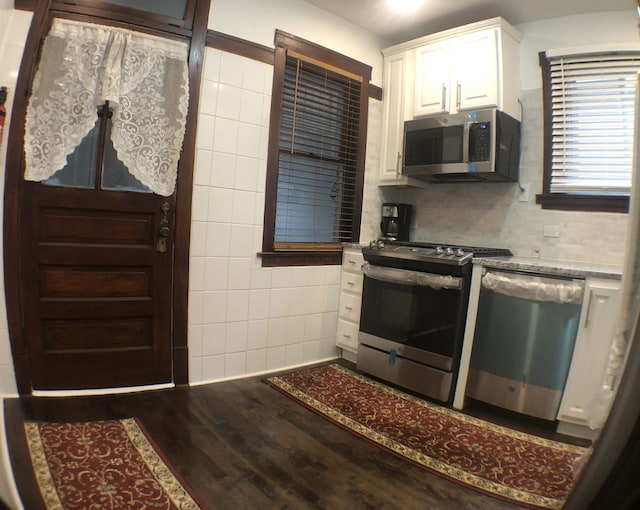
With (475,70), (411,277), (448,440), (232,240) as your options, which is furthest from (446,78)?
(448,440)

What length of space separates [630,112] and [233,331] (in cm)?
294

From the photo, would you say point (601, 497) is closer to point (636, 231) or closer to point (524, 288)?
point (636, 231)

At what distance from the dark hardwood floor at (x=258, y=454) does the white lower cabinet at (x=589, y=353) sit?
A: 86 cm

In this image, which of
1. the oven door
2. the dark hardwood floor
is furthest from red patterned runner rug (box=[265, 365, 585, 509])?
the oven door

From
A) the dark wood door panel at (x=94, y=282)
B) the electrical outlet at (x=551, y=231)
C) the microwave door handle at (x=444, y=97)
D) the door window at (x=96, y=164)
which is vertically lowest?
the dark wood door panel at (x=94, y=282)

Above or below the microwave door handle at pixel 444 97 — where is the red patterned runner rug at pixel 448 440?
below

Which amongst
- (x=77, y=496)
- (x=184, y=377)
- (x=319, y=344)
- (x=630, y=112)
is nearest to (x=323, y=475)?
(x=77, y=496)

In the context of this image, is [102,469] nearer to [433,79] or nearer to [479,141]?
[479,141]

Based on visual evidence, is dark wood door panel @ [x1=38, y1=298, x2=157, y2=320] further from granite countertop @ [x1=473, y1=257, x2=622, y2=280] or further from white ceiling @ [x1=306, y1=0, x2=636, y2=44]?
white ceiling @ [x1=306, y1=0, x2=636, y2=44]

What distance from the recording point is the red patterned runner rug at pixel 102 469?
1.33 metres

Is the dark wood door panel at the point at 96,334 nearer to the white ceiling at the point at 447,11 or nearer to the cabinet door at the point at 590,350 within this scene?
the cabinet door at the point at 590,350

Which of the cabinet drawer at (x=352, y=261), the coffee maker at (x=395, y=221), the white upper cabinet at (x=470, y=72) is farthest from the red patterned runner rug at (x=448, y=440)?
the white upper cabinet at (x=470, y=72)

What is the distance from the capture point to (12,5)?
192 centimetres

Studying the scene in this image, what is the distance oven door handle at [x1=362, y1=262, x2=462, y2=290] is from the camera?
2.24 m
